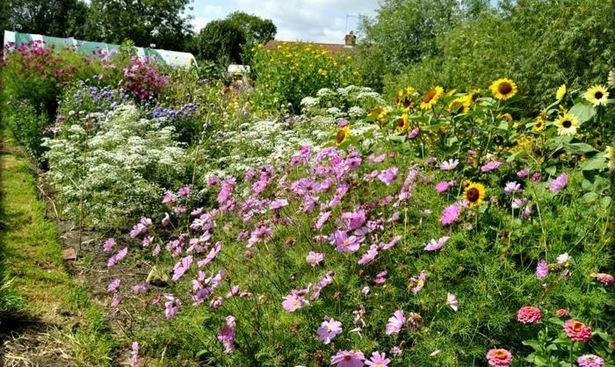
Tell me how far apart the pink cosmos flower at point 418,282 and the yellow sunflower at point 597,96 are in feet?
3.23

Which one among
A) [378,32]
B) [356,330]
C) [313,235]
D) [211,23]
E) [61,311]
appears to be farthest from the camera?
[211,23]

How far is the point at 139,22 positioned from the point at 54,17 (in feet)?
30.3

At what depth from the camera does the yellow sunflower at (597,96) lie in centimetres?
208

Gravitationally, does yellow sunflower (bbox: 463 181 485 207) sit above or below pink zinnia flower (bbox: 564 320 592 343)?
above

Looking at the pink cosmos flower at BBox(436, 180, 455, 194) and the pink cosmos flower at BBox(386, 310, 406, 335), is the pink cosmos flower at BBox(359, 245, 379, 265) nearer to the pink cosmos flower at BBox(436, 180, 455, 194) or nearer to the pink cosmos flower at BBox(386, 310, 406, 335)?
the pink cosmos flower at BBox(386, 310, 406, 335)

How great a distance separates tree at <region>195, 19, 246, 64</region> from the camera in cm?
4034

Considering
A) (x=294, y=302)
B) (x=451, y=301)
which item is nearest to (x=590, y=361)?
(x=451, y=301)

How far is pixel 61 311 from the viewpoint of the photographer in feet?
8.80

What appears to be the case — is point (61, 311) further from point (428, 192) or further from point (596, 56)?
point (596, 56)

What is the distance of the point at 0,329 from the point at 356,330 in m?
1.70

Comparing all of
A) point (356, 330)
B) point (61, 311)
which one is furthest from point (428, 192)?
point (61, 311)

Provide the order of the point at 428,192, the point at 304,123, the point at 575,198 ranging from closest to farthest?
the point at 575,198
the point at 428,192
the point at 304,123

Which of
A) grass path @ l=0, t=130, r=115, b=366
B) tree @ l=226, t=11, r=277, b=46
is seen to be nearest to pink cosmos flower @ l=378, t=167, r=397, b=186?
grass path @ l=0, t=130, r=115, b=366

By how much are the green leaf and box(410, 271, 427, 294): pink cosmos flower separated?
0.96 meters
